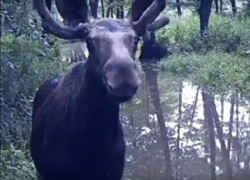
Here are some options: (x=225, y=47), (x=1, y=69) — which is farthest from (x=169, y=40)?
(x=1, y=69)

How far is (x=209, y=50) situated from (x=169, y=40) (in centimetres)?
434

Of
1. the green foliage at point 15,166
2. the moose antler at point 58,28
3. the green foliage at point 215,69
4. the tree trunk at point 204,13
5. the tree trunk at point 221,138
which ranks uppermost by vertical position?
the tree trunk at point 204,13

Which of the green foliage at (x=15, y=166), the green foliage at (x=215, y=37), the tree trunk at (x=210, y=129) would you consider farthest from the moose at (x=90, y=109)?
the green foliage at (x=215, y=37)

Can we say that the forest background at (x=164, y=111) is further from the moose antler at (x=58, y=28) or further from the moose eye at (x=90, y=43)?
the moose eye at (x=90, y=43)

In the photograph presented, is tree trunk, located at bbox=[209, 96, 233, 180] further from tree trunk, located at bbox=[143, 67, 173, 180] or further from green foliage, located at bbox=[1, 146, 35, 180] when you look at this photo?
green foliage, located at bbox=[1, 146, 35, 180]

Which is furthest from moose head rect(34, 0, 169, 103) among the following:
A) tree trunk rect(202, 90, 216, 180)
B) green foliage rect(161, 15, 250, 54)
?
green foliage rect(161, 15, 250, 54)

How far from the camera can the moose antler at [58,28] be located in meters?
6.10

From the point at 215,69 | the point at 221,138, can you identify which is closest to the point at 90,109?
the point at 221,138

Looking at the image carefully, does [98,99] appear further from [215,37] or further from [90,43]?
[215,37]

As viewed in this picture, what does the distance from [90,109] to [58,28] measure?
34.5 inches

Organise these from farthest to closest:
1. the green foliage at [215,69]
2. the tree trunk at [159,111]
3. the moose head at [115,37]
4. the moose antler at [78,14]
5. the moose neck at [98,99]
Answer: the green foliage at [215,69] < the tree trunk at [159,111] < the moose antler at [78,14] < the moose neck at [98,99] < the moose head at [115,37]

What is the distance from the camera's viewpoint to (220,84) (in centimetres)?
1823

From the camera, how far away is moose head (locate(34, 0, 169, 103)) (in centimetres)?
504

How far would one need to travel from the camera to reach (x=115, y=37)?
5.54 meters
